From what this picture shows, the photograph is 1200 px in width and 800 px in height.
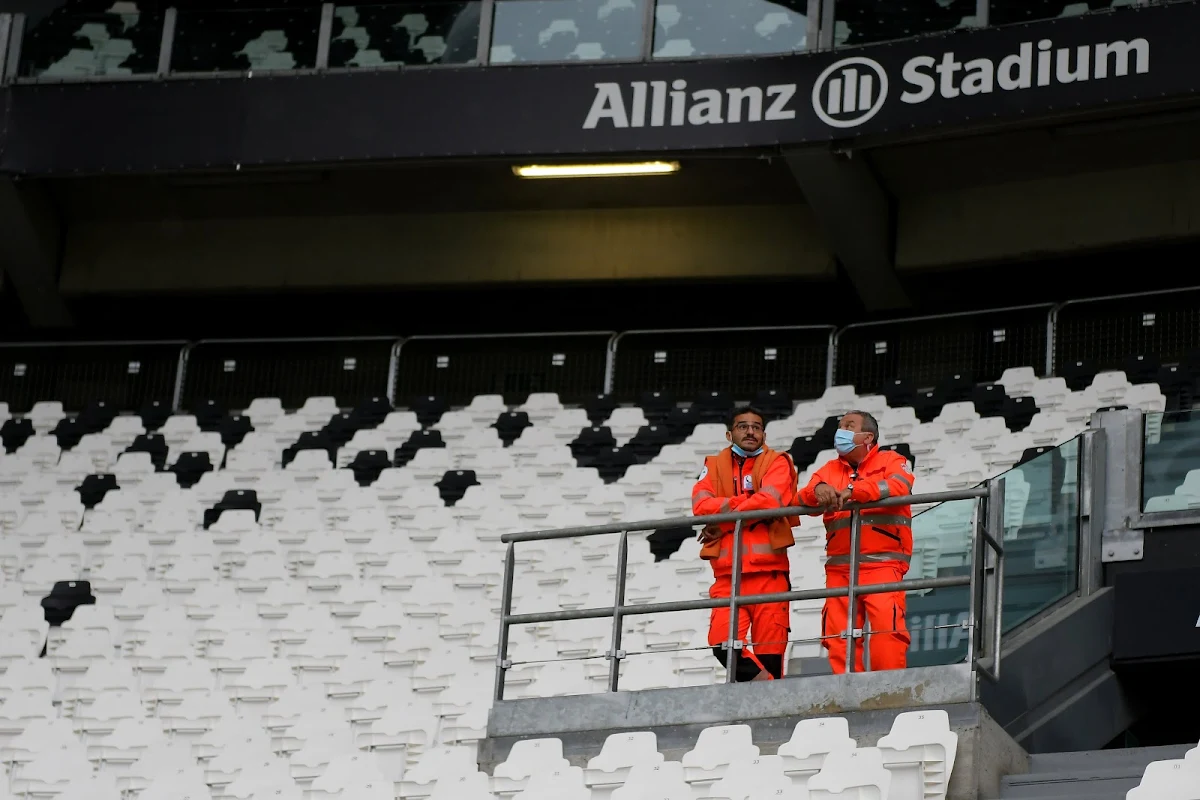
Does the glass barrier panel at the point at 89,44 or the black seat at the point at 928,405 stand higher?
the glass barrier panel at the point at 89,44

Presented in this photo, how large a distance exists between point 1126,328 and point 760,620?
578 cm

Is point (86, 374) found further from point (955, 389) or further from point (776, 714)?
point (776, 714)

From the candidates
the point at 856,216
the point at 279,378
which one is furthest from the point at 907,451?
the point at 279,378

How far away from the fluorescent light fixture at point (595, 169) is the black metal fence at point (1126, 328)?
3052mm

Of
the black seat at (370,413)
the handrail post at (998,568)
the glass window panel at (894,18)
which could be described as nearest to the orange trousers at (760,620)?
the handrail post at (998,568)

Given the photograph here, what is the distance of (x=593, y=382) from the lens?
14422 millimetres

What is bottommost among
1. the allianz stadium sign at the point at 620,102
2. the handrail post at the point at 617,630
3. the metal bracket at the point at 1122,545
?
the handrail post at the point at 617,630

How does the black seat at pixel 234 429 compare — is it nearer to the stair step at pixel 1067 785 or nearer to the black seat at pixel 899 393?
the black seat at pixel 899 393

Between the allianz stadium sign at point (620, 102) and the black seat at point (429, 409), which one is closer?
the allianz stadium sign at point (620, 102)

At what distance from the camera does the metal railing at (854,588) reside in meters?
7.35

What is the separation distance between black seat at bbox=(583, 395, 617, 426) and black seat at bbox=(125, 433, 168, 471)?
276 cm

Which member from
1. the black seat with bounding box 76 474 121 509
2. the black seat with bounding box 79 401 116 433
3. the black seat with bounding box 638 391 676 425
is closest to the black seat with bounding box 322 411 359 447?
the black seat with bounding box 76 474 121 509

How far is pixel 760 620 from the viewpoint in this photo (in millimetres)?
7742

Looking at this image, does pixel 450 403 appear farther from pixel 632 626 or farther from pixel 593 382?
pixel 632 626
